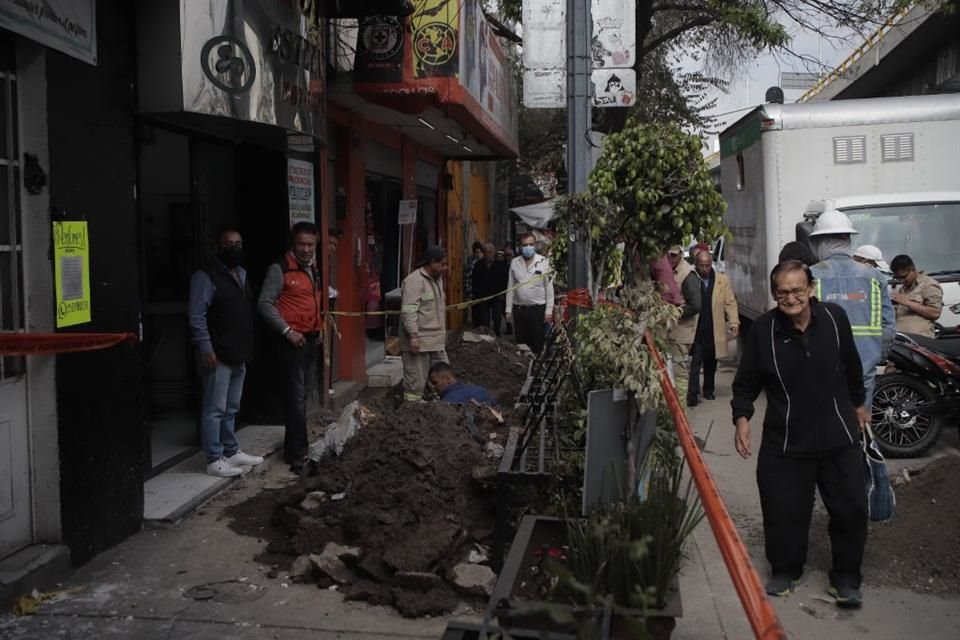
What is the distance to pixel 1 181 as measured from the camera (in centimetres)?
504

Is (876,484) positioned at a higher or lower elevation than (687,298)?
lower

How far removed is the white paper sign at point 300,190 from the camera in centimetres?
885

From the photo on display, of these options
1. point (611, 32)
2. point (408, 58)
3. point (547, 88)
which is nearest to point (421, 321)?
point (547, 88)

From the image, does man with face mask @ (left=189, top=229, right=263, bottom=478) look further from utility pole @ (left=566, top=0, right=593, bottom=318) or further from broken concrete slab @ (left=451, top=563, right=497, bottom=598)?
broken concrete slab @ (left=451, top=563, right=497, bottom=598)

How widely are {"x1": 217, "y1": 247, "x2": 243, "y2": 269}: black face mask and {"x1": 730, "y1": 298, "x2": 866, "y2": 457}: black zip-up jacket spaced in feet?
12.8

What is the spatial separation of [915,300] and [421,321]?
4576 mm

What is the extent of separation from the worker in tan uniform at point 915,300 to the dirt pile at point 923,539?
8.99 feet

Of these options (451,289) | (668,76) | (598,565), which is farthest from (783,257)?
(668,76)

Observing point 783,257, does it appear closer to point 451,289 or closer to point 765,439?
point 765,439

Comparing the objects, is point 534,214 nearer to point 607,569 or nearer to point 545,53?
point 545,53

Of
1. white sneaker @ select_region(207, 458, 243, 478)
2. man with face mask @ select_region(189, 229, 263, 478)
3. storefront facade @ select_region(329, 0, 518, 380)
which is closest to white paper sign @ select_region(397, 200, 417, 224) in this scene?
storefront facade @ select_region(329, 0, 518, 380)

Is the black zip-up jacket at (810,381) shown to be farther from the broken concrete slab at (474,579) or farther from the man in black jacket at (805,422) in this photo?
the broken concrete slab at (474,579)

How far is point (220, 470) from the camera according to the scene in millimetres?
7289

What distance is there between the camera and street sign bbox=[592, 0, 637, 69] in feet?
25.6
